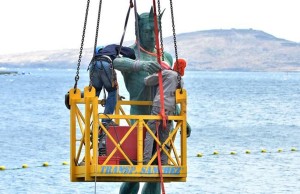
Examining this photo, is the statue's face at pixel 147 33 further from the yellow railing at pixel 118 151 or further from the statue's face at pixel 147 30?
the yellow railing at pixel 118 151

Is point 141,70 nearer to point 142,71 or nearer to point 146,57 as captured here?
point 142,71

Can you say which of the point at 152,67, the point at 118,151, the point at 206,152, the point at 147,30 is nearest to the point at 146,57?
the point at 147,30

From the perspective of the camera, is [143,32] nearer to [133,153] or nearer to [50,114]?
[133,153]

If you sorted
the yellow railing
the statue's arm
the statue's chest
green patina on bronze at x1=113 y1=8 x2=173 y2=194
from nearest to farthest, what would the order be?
the yellow railing
the statue's arm
green patina on bronze at x1=113 y1=8 x2=173 y2=194
the statue's chest

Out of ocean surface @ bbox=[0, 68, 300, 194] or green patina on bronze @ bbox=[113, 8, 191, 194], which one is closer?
green patina on bronze @ bbox=[113, 8, 191, 194]

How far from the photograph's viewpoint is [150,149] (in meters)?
18.2

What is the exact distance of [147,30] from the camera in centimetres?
1928

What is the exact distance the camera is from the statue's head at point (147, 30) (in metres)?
19.2

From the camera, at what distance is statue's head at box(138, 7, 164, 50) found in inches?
755

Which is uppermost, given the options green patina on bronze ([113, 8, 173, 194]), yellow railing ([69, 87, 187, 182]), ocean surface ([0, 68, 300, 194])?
green patina on bronze ([113, 8, 173, 194])

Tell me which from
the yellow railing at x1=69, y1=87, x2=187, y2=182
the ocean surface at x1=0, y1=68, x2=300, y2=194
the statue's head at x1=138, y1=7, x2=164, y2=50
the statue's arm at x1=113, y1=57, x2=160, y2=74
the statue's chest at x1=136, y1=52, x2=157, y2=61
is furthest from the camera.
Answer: the ocean surface at x1=0, y1=68, x2=300, y2=194

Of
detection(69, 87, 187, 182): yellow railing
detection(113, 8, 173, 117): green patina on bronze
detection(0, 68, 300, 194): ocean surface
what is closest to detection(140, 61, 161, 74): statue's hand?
detection(69, 87, 187, 182): yellow railing

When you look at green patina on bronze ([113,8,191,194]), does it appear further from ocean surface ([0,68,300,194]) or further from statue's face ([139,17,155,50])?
ocean surface ([0,68,300,194])

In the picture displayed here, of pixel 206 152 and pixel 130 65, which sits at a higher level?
pixel 130 65
